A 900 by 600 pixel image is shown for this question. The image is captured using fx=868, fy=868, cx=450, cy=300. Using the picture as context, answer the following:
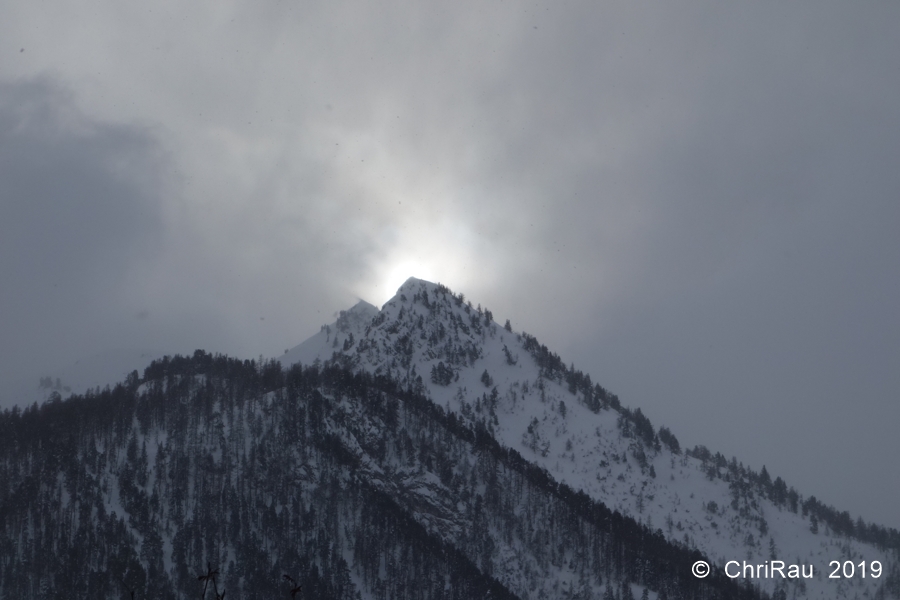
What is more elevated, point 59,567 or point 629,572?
point 629,572

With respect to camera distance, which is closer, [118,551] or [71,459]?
[118,551]

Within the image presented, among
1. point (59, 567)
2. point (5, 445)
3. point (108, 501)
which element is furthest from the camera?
point (5, 445)

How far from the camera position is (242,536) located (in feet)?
595

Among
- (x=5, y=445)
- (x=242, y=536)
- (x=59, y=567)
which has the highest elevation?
(x=5, y=445)

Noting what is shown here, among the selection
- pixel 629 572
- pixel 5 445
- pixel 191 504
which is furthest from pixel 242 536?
pixel 629 572

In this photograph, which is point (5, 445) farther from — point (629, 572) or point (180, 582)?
point (629, 572)

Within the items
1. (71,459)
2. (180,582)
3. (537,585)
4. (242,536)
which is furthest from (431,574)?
(71,459)

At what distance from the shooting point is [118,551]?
166375 mm

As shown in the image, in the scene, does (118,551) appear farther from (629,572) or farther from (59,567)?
(629,572)

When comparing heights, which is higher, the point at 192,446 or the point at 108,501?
the point at 192,446

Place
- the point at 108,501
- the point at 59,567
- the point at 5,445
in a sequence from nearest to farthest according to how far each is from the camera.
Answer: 1. the point at 59,567
2. the point at 108,501
3. the point at 5,445

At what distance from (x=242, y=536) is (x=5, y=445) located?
57959mm

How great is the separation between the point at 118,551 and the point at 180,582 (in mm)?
13361

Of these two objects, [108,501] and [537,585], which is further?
[537,585]
